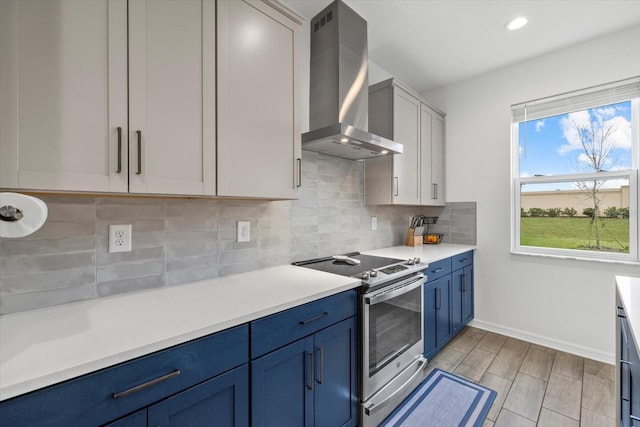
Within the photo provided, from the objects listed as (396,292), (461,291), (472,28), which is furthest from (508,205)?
(396,292)

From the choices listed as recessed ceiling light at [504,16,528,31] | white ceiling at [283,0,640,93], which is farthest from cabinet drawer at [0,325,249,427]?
recessed ceiling light at [504,16,528,31]

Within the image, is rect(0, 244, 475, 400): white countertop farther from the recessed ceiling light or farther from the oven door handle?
the recessed ceiling light

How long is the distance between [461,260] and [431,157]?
1.12m

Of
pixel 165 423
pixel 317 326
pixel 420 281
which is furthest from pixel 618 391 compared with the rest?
pixel 165 423

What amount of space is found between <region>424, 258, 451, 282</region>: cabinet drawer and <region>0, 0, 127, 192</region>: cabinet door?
2.08 m

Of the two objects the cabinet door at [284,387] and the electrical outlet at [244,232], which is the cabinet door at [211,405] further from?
the electrical outlet at [244,232]

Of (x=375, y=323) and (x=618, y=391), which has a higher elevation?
(x=375, y=323)

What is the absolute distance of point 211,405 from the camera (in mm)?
964

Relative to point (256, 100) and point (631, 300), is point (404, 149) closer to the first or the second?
point (256, 100)

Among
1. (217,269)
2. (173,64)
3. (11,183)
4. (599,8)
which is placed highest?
(599,8)

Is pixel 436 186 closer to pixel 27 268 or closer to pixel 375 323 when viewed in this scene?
pixel 375 323

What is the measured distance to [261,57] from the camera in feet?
4.80

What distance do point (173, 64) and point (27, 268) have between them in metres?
0.99

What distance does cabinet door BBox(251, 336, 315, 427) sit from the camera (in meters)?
1.10
